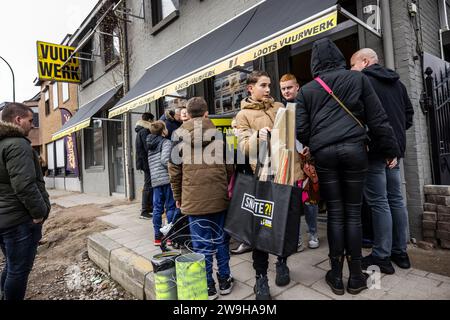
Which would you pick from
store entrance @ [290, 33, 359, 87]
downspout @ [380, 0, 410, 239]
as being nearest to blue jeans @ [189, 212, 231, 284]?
downspout @ [380, 0, 410, 239]

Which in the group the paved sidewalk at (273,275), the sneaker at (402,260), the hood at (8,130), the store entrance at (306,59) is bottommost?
the paved sidewalk at (273,275)

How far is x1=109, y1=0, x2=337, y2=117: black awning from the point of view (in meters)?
2.96

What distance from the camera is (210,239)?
2.32m

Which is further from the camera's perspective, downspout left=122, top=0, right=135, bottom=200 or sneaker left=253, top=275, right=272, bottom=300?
downspout left=122, top=0, right=135, bottom=200

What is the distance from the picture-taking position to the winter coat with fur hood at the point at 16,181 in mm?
2322

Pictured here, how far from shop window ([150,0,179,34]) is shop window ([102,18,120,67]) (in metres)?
1.78

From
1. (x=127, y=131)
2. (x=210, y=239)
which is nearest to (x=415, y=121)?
(x=210, y=239)

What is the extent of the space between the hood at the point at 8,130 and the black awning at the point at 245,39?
2.49 metres

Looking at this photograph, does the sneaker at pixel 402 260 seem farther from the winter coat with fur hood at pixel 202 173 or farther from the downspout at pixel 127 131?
the downspout at pixel 127 131

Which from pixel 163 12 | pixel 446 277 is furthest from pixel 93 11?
pixel 446 277

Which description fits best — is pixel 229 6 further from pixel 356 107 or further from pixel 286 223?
pixel 286 223

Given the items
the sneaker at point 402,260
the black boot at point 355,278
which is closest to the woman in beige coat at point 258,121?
the black boot at point 355,278

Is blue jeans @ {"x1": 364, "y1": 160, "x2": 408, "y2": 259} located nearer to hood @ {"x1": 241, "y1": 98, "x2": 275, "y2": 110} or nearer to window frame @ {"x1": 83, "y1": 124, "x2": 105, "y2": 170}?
hood @ {"x1": 241, "y1": 98, "x2": 275, "y2": 110}

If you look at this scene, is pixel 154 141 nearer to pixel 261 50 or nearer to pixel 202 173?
pixel 202 173
